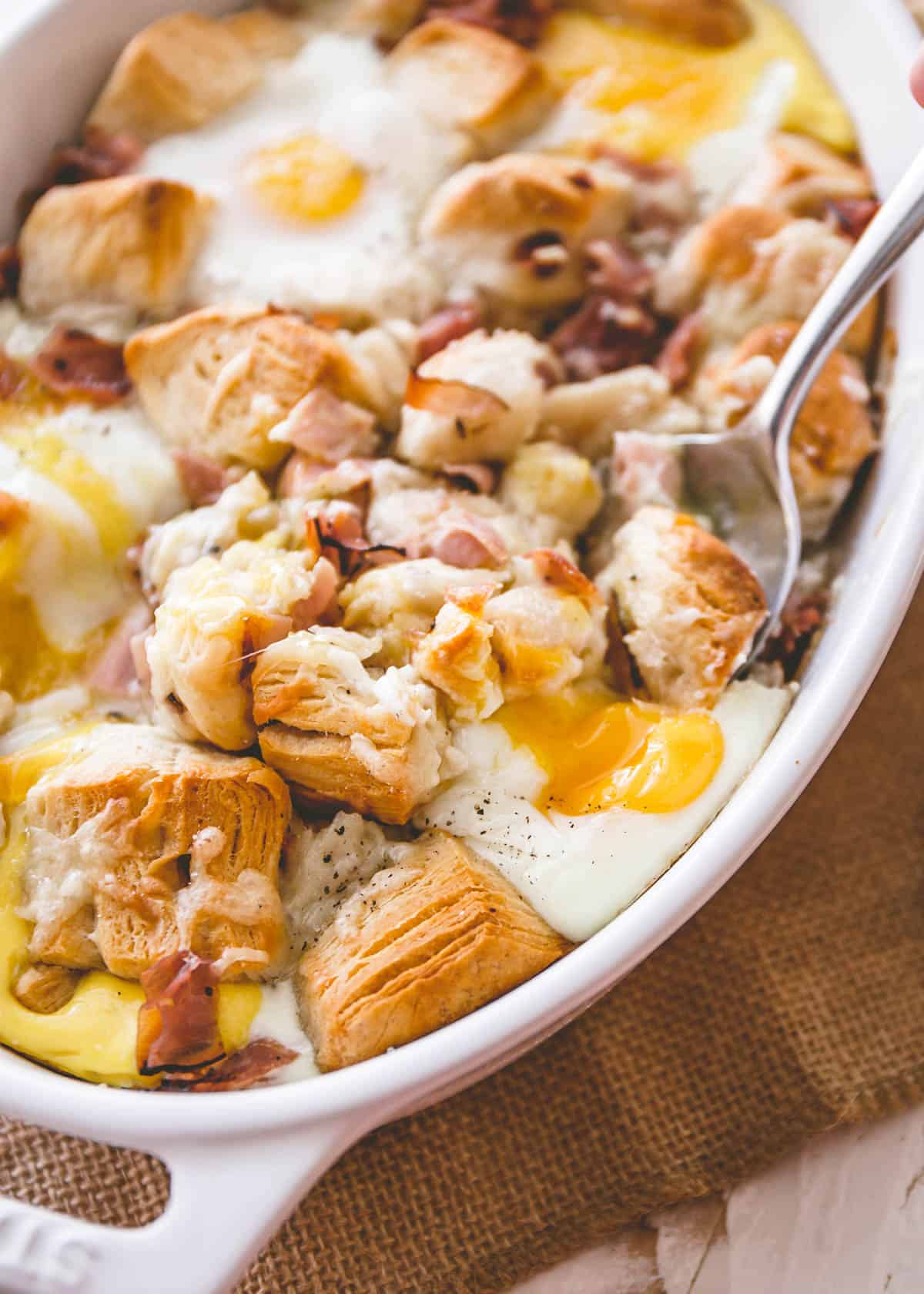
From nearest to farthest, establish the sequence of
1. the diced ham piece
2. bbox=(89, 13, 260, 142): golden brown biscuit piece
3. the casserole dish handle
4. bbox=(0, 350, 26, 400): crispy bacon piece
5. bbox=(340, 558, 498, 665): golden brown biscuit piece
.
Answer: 1. the casserole dish handle
2. bbox=(340, 558, 498, 665): golden brown biscuit piece
3. the diced ham piece
4. bbox=(0, 350, 26, 400): crispy bacon piece
5. bbox=(89, 13, 260, 142): golden brown biscuit piece

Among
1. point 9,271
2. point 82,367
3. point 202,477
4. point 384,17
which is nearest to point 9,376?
point 82,367

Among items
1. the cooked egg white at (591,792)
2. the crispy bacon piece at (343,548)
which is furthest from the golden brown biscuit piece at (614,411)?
the cooked egg white at (591,792)

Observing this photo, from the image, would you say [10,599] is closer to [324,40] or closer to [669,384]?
[669,384]

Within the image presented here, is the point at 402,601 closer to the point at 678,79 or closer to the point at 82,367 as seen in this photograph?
the point at 82,367

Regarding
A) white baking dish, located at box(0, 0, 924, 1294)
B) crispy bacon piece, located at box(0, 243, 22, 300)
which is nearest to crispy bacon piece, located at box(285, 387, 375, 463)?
crispy bacon piece, located at box(0, 243, 22, 300)

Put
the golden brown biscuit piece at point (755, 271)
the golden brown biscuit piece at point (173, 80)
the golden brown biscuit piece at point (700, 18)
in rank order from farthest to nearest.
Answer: the golden brown biscuit piece at point (700, 18)
the golden brown biscuit piece at point (173, 80)
the golden brown biscuit piece at point (755, 271)

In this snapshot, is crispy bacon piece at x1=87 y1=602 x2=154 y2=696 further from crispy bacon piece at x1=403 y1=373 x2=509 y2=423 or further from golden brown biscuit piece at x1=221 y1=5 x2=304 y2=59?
golden brown biscuit piece at x1=221 y1=5 x2=304 y2=59

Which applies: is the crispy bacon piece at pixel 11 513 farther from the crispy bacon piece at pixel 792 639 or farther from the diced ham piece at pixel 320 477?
the crispy bacon piece at pixel 792 639

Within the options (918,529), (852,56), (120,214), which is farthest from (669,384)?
(120,214)
